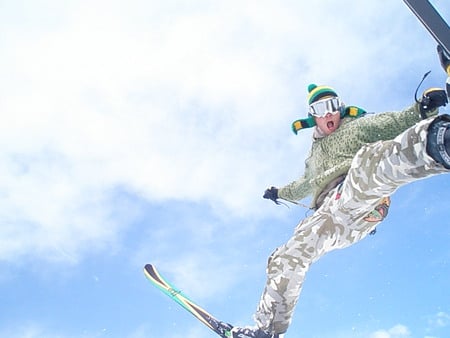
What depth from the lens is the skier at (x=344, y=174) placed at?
3.12m

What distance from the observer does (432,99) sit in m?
3.74

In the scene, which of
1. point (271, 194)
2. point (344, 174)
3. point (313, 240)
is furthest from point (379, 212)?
point (271, 194)

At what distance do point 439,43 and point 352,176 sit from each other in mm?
1123

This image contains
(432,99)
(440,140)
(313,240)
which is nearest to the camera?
(440,140)

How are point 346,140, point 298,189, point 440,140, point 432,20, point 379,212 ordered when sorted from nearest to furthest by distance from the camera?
point 440,140, point 432,20, point 379,212, point 346,140, point 298,189

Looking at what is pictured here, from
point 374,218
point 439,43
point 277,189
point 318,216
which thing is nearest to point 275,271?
point 318,216

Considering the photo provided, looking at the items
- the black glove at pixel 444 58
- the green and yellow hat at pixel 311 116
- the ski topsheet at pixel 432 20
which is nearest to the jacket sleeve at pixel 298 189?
the green and yellow hat at pixel 311 116

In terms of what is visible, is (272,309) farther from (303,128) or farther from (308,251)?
(303,128)

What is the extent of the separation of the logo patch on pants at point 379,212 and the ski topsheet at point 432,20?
6.42ft

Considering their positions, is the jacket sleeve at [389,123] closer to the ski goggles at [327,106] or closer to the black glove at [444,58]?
the ski goggles at [327,106]

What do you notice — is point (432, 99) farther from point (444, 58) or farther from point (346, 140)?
point (346, 140)

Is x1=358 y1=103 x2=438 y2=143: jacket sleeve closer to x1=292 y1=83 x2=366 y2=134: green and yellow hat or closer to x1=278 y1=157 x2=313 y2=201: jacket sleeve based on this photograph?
x1=292 y1=83 x2=366 y2=134: green and yellow hat

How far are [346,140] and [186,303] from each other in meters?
3.17

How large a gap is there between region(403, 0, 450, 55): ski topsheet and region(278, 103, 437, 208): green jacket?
1.38m
